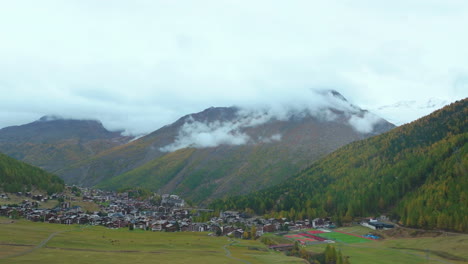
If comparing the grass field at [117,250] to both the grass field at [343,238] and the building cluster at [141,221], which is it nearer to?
the grass field at [343,238]

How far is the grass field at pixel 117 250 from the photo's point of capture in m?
74.0

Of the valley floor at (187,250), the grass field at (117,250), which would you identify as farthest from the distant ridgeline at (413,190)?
the grass field at (117,250)

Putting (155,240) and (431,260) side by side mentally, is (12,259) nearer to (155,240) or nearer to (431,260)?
(155,240)

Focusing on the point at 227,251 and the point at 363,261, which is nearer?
the point at 363,261

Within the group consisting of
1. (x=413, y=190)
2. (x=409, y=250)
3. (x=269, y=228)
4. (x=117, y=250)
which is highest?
(x=413, y=190)

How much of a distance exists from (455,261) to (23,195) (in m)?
Answer: 184

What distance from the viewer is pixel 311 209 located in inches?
6959

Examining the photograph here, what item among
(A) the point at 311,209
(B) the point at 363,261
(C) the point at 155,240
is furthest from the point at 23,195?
(B) the point at 363,261

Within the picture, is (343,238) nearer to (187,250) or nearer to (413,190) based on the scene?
(413,190)

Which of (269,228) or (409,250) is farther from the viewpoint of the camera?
(269,228)

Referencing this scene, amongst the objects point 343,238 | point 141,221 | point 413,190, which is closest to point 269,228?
point 343,238

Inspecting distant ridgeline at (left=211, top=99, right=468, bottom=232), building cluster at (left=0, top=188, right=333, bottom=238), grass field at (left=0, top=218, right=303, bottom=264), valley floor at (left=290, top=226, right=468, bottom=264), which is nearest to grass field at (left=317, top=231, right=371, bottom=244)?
valley floor at (left=290, top=226, right=468, bottom=264)

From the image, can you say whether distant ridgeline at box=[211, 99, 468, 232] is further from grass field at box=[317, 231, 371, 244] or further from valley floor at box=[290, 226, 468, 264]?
grass field at box=[317, 231, 371, 244]

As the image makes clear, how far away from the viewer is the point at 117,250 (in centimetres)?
8775
